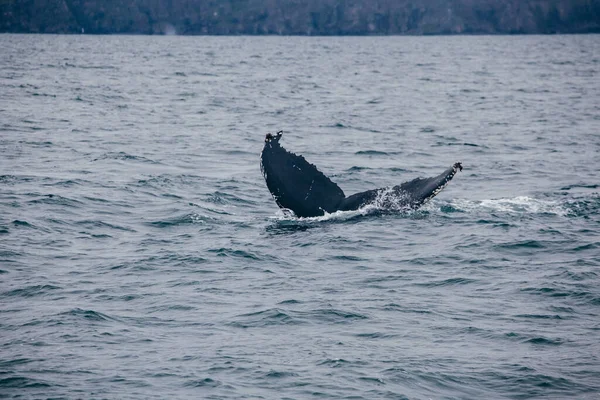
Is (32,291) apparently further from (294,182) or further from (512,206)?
(512,206)

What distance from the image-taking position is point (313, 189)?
683 inches

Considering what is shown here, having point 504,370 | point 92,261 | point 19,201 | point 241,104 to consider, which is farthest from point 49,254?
point 241,104

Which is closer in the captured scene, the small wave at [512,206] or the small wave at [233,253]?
the small wave at [233,253]

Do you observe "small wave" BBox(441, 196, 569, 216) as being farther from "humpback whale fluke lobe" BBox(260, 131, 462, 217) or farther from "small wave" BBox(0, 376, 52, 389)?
"small wave" BBox(0, 376, 52, 389)

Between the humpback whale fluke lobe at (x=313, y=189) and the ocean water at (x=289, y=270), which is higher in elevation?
the humpback whale fluke lobe at (x=313, y=189)

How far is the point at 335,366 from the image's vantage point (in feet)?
37.4

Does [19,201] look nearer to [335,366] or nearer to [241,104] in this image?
[335,366]

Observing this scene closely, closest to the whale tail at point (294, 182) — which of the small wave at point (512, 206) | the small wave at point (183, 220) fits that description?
the small wave at point (183, 220)

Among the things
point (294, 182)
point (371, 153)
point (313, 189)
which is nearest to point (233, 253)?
point (294, 182)

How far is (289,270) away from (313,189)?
239 centimetres

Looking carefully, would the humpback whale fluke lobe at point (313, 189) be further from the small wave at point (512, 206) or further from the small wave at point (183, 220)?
the small wave at point (183, 220)

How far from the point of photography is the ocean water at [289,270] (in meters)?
11.2

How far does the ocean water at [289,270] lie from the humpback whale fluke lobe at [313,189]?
12.0 inches

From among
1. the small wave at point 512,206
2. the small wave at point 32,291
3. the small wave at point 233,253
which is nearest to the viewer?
the small wave at point 32,291
